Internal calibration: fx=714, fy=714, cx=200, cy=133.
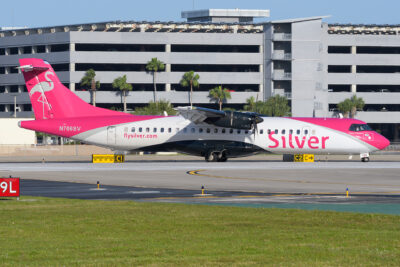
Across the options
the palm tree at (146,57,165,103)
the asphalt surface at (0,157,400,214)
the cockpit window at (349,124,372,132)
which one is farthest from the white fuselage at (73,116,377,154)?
the palm tree at (146,57,165,103)

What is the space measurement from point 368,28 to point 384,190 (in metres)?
125

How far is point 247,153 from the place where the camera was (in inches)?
2235

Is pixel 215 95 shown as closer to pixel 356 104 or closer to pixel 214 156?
pixel 356 104

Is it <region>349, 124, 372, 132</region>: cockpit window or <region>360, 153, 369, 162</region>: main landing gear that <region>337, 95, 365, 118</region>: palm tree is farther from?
<region>349, 124, 372, 132</region>: cockpit window

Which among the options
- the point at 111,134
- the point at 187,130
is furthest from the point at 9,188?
the point at 187,130

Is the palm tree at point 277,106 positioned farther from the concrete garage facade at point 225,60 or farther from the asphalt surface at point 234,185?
the asphalt surface at point 234,185

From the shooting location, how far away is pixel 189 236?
17.9m

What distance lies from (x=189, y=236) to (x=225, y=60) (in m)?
123

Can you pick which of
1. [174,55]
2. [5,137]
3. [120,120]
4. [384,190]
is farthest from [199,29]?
[384,190]

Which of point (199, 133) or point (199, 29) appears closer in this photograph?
point (199, 133)

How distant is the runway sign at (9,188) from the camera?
1037 inches

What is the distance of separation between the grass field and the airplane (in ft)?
102

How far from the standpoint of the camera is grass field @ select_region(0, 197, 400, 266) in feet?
48.4

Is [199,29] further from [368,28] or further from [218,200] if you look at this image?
[218,200]
